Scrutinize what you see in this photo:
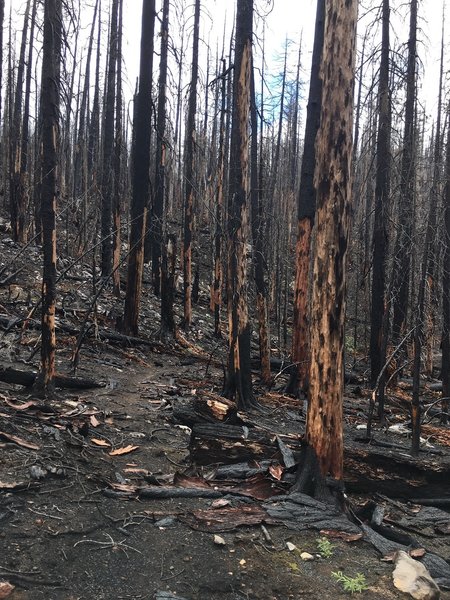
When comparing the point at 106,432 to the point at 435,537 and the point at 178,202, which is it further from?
the point at 178,202

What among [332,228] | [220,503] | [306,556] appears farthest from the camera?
[332,228]

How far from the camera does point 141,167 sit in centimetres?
1299

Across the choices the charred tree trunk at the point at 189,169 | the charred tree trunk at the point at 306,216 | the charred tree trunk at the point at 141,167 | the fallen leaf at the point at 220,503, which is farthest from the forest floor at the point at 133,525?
the charred tree trunk at the point at 189,169

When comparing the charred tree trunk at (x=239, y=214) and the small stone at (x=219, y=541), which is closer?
the small stone at (x=219, y=541)

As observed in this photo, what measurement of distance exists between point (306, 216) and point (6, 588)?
8431 millimetres

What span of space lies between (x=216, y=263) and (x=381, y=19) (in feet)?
33.7

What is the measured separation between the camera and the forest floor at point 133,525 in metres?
3.32

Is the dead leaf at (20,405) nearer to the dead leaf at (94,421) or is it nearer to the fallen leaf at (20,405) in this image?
the fallen leaf at (20,405)

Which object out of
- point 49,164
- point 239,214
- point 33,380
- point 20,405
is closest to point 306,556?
point 20,405

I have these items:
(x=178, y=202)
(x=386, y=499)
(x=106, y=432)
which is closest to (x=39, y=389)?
(x=106, y=432)

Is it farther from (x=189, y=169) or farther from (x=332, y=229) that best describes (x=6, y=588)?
(x=189, y=169)

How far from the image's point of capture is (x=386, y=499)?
19.4ft

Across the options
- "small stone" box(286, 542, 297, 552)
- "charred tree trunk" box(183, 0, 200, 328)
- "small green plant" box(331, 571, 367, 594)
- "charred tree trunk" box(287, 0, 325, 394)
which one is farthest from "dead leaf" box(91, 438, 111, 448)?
"charred tree trunk" box(183, 0, 200, 328)

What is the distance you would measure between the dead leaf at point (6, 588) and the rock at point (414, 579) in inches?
102
